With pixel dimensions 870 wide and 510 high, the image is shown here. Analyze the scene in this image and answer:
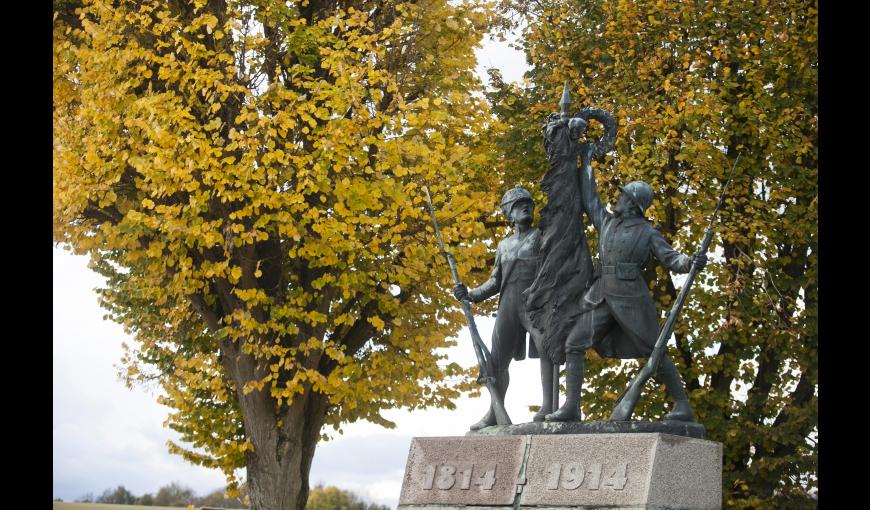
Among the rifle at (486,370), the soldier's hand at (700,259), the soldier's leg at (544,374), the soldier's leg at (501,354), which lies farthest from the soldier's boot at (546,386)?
the soldier's hand at (700,259)

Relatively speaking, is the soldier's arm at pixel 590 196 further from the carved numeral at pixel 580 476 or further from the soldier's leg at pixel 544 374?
the carved numeral at pixel 580 476

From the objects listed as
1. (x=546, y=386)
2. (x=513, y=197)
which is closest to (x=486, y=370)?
(x=546, y=386)

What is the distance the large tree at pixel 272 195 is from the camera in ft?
54.3

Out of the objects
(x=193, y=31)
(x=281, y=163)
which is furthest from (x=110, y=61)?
(x=281, y=163)

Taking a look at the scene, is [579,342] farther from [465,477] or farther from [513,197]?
[513,197]

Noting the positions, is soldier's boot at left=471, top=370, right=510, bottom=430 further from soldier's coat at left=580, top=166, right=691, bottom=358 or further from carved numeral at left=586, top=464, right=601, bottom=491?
carved numeral at left=586, top=464, right=601, bottom=491

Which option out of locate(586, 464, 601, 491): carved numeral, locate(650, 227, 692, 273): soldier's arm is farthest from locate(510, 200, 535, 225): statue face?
locate(586, 464, 601, 491): carved numeral

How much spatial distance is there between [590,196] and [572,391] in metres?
1.77

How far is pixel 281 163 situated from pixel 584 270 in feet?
26.5

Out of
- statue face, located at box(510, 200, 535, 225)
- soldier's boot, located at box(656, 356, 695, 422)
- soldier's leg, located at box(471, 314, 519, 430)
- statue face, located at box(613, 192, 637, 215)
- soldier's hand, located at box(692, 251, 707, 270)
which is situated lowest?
soldier's boot, located at box(656, 356, 695, 422)

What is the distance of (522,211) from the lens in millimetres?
10578

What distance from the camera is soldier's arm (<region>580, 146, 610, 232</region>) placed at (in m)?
10.0
